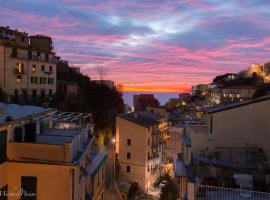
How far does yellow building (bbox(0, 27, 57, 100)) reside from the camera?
40.3m

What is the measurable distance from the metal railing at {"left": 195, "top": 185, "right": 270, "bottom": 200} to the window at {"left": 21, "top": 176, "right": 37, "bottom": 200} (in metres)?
6.40

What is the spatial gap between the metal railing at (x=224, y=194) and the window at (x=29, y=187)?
21.0 ft

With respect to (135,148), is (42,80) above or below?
above

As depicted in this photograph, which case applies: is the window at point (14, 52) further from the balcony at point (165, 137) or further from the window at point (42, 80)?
the balcony at point (165, 137)

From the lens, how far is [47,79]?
152 ft

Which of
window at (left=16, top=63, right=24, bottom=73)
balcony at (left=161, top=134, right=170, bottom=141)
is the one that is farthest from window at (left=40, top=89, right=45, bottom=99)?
balcony at (left=161, top=134, right=170, bottom=141)

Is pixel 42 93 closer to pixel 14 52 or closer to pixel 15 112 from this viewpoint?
pixel 14 52

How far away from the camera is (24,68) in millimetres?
41969

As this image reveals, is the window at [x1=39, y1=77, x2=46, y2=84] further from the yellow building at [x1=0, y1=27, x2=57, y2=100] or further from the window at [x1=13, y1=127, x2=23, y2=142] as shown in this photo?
the window at [x1=13, y1=127, x2=23, y2=142]

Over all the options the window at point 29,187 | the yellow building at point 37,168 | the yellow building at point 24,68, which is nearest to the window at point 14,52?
the yellow building at point 24,68

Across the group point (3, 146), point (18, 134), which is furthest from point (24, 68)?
point (3, 146)

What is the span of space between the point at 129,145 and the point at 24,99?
15233mm

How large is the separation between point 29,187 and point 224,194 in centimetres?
747

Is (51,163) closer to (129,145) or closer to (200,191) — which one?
(200,191)
